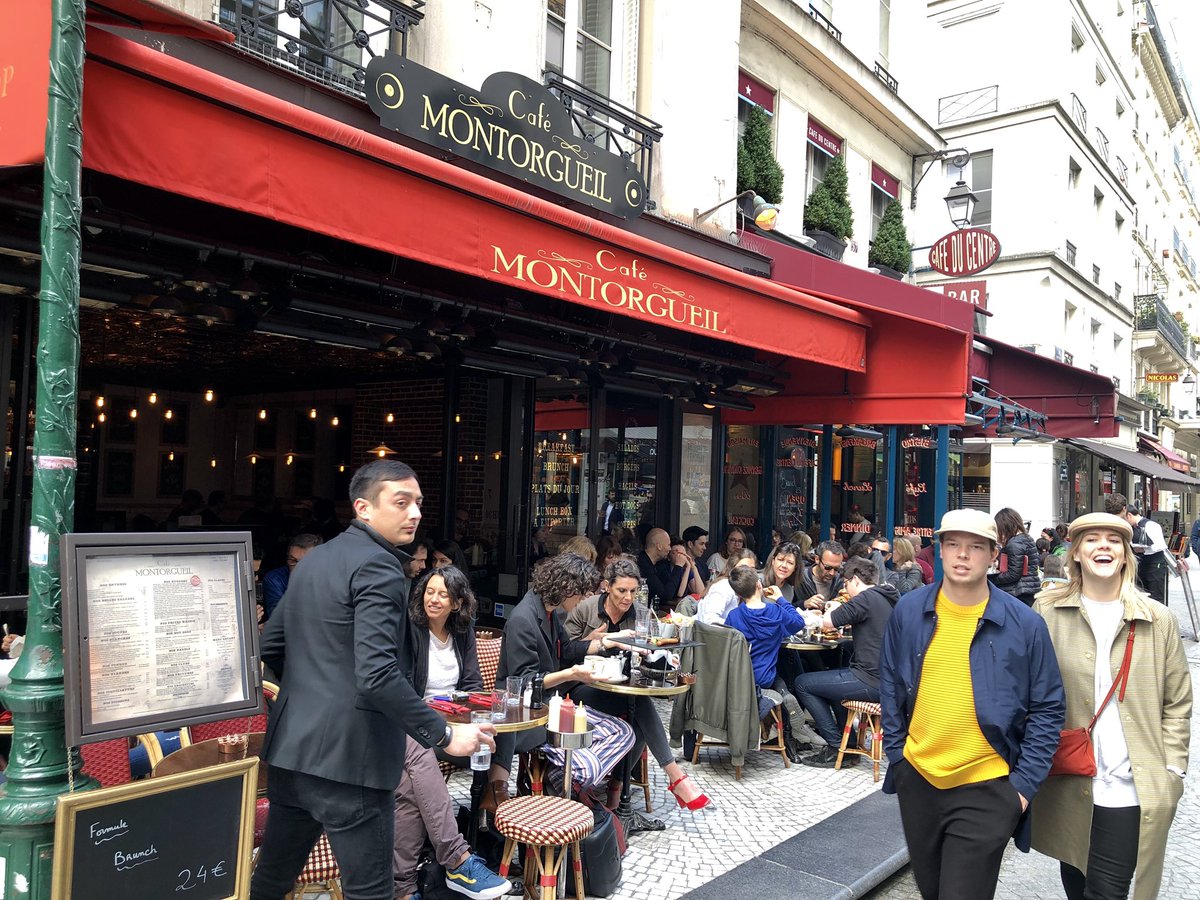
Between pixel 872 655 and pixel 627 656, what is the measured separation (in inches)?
78.7

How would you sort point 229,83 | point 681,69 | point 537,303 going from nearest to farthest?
point 229,83 → point 537,303 → point 681,69

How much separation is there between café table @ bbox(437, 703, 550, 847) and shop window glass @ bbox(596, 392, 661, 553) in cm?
590

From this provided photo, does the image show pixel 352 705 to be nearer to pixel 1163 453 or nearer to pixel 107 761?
pixel 107 761

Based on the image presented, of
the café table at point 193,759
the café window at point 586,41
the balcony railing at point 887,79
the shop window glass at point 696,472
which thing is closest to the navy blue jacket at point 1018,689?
the café table at point 193,759

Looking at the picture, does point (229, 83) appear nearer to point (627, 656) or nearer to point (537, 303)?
point (627, 656)

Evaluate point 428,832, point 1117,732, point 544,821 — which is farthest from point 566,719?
point 1117,732

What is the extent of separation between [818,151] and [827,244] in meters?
1.39

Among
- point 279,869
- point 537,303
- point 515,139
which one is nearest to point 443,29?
point 515,139

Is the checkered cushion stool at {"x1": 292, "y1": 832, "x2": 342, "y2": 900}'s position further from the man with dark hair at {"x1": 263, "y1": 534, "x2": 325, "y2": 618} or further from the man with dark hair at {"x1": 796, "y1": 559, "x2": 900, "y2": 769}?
the man with dark hair at {"x1": 796, "y1": 559, "x2": 900, "y2": 769}

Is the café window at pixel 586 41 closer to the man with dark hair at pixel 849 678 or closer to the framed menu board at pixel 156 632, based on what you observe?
the man with dark hair at pixel 849 678

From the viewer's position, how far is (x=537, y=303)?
7664mm

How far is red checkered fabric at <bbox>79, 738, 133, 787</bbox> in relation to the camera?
124 inches

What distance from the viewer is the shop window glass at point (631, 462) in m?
10.1

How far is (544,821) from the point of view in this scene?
11.9 feet
